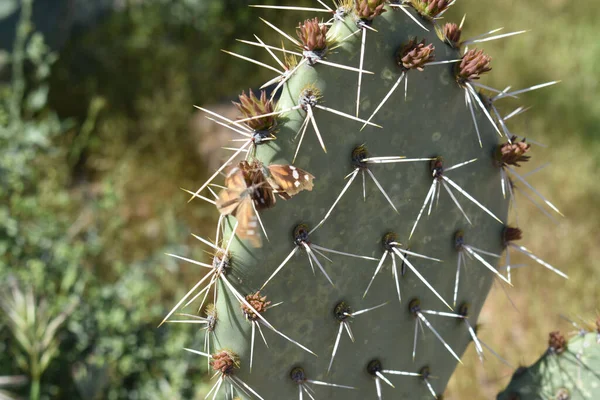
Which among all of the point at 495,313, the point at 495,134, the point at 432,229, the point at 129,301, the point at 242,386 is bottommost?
the point at 495,313

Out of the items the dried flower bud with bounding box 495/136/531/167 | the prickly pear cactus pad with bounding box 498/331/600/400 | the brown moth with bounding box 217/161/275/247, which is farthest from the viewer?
the prickly pear cactus pad with bounding box 498/331/600/400

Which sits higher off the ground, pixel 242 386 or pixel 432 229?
pixel 432 229

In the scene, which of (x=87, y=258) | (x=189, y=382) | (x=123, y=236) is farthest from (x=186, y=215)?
(x=189, y=382)

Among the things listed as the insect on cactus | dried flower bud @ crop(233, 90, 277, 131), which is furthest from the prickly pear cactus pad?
dried flower bud @ crop(233, 90, 277, 131)

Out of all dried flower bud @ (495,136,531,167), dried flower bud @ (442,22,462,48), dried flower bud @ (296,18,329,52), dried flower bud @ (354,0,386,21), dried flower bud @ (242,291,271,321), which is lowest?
dried flower bud @ (242,291,271,321)

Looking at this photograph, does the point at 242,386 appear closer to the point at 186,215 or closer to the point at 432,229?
the point at 432,229

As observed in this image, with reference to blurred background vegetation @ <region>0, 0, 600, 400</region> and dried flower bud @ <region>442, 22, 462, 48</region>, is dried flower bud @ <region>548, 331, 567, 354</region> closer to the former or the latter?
blurred background vegetation @ <region>0, 0, 600, 400</region>
